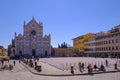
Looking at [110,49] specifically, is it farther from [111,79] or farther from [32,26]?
[111,79]

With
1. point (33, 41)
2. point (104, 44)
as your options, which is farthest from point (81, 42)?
point (104, 44)

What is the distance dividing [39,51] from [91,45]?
23.1 m

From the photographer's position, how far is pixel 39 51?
98.6 m

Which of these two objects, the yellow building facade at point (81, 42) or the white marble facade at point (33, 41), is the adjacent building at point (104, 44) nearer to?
the yellow building facade at point (81, 42)

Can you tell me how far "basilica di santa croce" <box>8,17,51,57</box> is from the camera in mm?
97062

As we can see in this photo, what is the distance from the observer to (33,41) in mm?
98938

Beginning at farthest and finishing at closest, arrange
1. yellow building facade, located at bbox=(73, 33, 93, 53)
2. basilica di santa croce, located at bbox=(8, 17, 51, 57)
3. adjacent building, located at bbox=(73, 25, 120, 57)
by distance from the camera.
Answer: yellow building facade, located at bbox=(73, 33, 93, 53) < basilica di santa croce, located at bbox=(8, 17, 51, 57) < adjacent building, located at bbox=(73, 25, 120, 57)

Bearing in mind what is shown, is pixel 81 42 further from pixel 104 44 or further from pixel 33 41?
pixel 104 44

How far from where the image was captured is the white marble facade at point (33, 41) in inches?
3829

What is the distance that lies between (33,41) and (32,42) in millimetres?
627

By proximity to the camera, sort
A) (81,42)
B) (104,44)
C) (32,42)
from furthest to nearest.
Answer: (81,42)
(32,42)
(104,44)

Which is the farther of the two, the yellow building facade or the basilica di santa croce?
the yellow building facade

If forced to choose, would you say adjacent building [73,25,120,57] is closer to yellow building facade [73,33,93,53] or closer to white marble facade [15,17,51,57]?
yellow building facade [73,33,93,53]

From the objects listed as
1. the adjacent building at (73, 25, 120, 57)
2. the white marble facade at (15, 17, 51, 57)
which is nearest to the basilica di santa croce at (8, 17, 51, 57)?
the white marble facade at (15, 17, 51, 57)
